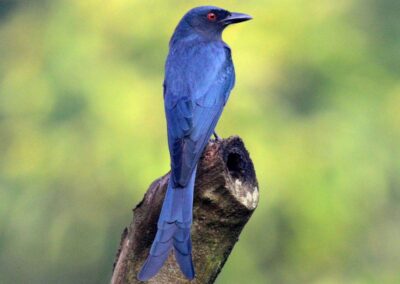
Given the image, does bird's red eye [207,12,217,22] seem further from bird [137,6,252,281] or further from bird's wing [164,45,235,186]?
bird's wing [164,45,235,186]

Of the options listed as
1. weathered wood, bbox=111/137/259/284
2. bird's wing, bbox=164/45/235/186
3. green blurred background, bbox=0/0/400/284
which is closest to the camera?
weathered wood, bbox=111/137/259/284

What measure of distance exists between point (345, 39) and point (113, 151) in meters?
2.31

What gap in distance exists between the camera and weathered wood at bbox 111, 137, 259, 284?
4070 mm

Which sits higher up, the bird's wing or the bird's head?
the bird's head

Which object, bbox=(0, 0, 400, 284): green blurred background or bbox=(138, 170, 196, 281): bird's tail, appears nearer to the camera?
bbox=(138, 170, 196, 281): bird's tail

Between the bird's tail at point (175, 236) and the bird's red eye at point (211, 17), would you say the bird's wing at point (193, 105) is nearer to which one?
the bird's tail at point (175, 236)

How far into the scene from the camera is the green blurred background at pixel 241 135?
733cm

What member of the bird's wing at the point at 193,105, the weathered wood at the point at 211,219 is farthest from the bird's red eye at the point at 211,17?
the weathered wood at the point at 211,219

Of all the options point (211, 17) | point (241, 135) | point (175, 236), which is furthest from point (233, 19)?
point (175, 236)

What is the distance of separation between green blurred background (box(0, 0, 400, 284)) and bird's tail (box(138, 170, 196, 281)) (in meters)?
2.98

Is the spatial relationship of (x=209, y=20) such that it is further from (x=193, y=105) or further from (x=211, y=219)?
(x=211, y=219)

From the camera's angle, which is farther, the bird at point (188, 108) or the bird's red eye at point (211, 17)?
the bird's red eye at point (211, 17)

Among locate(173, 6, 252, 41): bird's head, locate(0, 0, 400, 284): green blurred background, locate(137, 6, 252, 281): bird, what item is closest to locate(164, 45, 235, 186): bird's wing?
locate(137, 6, 252, 281): bird

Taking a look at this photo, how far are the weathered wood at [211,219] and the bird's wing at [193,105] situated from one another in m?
0.09
